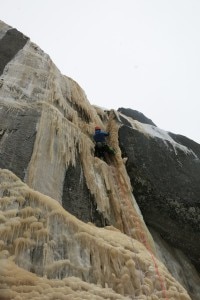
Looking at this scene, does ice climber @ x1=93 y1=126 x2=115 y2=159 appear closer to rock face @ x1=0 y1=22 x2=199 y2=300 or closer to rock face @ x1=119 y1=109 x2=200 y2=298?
rock face @ x1=0 y1=22 x2=199 y2=300

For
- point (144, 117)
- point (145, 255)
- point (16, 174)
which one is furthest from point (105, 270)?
point (144, 117)

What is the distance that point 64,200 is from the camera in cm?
706

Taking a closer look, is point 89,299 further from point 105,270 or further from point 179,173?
point 179,173

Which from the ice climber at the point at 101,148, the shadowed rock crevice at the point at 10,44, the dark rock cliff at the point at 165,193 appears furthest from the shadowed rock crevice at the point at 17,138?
the dark rock cliff at the point at 165,193

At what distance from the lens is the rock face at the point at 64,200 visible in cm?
471

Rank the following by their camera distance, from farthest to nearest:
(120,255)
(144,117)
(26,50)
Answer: (144,117)
(26,50)
(120,255)

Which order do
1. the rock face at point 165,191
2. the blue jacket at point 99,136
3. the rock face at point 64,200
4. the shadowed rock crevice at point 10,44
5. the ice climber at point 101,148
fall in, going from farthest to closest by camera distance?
the shadowed rock crevice at point 10,44 < the rock face at point 165,191 < the blue jacket at point 99,136 < the ice climber at point 101,148 < the rock face at point 64,200

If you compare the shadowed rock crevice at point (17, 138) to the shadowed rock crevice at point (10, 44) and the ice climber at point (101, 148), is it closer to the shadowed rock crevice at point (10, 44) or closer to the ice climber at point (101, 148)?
the ice climber at point (101, 148)

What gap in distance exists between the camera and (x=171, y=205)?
10.1m

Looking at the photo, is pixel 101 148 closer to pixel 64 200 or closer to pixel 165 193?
pixel 165 193

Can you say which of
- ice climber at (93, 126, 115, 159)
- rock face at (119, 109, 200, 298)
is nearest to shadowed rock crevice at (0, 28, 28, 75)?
ice climber at (93, 126, 115, 159)

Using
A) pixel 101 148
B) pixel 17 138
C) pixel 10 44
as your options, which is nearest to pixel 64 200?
pixel 17 138

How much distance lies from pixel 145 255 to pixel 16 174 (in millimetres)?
2703

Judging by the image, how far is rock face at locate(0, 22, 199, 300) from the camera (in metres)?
4.71
